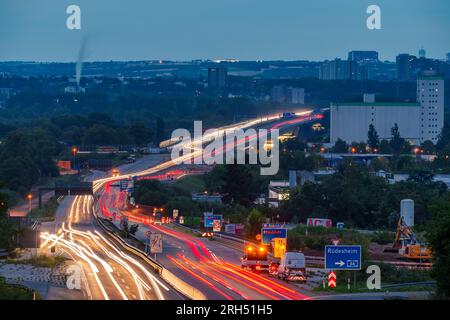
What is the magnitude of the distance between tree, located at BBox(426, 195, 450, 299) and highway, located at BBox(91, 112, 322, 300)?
9.01ft

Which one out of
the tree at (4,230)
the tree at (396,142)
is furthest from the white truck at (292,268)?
the tree at (396,142)

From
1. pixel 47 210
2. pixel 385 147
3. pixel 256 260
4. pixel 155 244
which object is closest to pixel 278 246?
pixel 256 260

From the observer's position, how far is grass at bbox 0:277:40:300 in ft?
83.8

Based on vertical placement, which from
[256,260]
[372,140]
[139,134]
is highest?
[139,134]

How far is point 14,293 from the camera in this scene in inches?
1045

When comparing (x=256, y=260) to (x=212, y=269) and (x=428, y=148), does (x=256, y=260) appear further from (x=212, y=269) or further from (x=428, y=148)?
(x=428, y=148)

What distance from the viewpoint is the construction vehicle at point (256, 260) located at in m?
33.6

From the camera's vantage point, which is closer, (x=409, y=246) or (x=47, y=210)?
(x=409, y=246)

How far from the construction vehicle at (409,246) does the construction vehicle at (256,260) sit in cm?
526

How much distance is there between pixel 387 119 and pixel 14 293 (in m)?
125

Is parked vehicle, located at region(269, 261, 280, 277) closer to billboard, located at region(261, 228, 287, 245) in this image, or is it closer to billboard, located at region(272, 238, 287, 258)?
billboard, located at region(272, 238, 287, 258)

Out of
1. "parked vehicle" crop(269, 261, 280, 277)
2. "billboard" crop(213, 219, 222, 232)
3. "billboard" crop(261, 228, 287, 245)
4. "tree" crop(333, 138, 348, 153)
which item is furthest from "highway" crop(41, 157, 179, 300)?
"tree" crop(333, 138, 348, 153)

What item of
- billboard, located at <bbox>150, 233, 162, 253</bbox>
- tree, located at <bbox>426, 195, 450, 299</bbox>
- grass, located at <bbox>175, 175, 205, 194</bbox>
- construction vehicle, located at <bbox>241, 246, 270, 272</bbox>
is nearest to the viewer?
tree, located at <bbox>426, 195, 450, 299</bbox>

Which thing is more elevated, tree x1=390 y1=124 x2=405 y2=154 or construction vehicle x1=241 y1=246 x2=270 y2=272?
tree x1=390 y1=124 x2=405 y2=154
